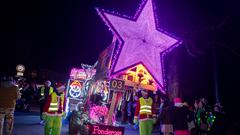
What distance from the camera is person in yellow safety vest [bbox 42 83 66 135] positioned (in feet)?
29.2

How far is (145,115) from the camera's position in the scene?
9.74 meters

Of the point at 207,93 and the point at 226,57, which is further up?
the point at 226,57

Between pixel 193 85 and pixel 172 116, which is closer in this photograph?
pixel 172 116

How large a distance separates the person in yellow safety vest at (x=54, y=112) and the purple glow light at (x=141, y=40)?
6.60 ft

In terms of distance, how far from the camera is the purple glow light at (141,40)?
9.17m

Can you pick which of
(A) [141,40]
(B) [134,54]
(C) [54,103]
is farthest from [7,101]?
(A) [141,40]

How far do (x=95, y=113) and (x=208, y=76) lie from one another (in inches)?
603

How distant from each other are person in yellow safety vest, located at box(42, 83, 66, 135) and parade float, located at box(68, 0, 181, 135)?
4.41 ft

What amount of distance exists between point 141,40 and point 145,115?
2.58m

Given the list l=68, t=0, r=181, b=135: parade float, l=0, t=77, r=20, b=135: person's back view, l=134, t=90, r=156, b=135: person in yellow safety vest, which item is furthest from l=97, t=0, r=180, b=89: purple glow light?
l=0, t=77, r=20, b=135: person's back view

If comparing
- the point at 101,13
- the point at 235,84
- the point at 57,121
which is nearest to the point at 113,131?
the point at 57,121

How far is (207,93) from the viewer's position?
23.1 meters

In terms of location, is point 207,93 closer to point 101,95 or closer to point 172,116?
point 101,95

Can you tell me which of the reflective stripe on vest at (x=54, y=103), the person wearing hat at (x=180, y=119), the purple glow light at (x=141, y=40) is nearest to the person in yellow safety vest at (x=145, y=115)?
the purple glow light at (x=141, y=40)
